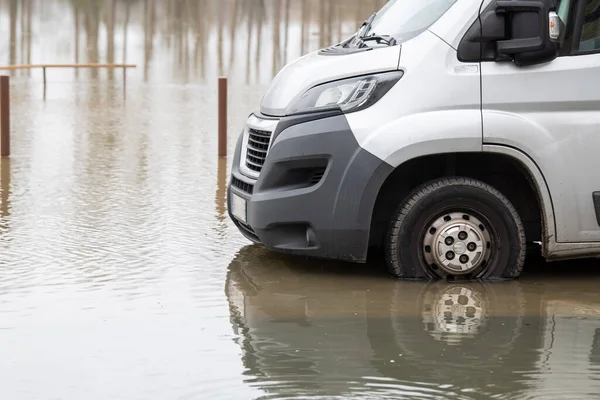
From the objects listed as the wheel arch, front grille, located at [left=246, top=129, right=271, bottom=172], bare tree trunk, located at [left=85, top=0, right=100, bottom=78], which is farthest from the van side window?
bare tree trunk, located at [left=85, top=0, right=100, bottom=78]

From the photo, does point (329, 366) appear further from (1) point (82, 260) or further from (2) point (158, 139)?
(2) point (158, 139)

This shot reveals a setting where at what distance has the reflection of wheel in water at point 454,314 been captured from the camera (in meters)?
6.57

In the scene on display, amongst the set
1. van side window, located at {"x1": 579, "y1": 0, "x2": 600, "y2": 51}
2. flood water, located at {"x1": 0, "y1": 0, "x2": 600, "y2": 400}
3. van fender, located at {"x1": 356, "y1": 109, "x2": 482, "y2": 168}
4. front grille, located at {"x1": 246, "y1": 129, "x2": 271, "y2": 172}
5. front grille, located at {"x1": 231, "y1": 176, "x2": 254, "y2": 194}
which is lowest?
flood water, located at {"x1": 0, "y1": 0, "x2": 600, "y2": 400}

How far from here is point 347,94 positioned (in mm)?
7613

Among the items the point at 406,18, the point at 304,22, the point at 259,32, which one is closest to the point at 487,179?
the point at 406,18

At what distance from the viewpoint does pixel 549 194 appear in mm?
7559

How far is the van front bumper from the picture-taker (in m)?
7.48

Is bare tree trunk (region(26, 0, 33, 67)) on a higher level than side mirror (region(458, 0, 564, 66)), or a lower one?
lower

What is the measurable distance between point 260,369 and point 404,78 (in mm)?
2355

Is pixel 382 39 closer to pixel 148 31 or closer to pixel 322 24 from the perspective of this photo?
pixel 148 31

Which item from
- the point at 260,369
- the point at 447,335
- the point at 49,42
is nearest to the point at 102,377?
the point at 260,369

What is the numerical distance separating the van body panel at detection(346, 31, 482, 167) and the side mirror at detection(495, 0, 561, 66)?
0.25 meters

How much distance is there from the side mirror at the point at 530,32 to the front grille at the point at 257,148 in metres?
1.51

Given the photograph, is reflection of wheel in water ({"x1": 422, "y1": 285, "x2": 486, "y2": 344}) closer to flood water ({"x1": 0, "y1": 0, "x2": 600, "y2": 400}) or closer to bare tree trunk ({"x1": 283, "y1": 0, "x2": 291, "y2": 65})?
flood water ({"x1": 0, "y1": 0, "x2": 600, "y2": 400})
